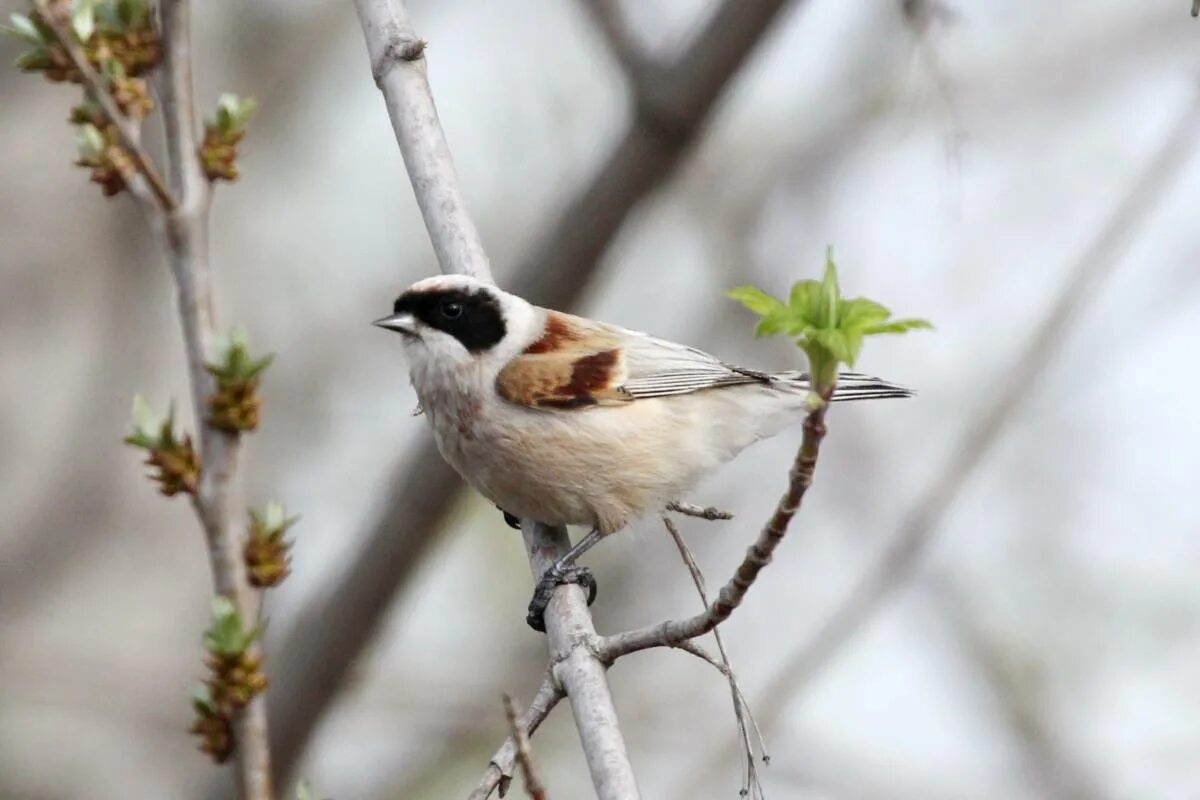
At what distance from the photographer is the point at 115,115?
1991 mm

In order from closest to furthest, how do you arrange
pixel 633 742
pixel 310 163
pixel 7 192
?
pixel 633 742
pixel 7 192
pixel 310 163

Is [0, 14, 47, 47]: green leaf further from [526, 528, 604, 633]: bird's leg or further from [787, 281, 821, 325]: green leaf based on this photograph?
[526, 528, 604, 633]: bird's leg

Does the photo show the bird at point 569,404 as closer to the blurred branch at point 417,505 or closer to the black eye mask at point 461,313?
the black eye mask at point 461,313

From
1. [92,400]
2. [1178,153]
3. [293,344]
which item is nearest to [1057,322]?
[1178,153]

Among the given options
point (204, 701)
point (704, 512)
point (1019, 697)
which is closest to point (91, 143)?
point (204, 701)

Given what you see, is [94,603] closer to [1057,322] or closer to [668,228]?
[668,228]

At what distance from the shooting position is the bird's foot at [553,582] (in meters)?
3.89

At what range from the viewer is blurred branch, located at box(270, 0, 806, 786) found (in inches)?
215

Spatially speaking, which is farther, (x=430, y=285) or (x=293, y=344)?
(x=293, y=344)

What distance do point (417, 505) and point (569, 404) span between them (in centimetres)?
120

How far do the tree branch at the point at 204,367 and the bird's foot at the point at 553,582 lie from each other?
2.01m

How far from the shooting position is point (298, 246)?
30.8 feet

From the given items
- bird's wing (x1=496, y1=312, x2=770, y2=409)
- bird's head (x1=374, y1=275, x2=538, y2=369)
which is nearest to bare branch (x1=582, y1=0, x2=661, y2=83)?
bird's wing (x1=496, y1=312, x2=770, y2=409)

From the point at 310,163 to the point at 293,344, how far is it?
161 centimetres
